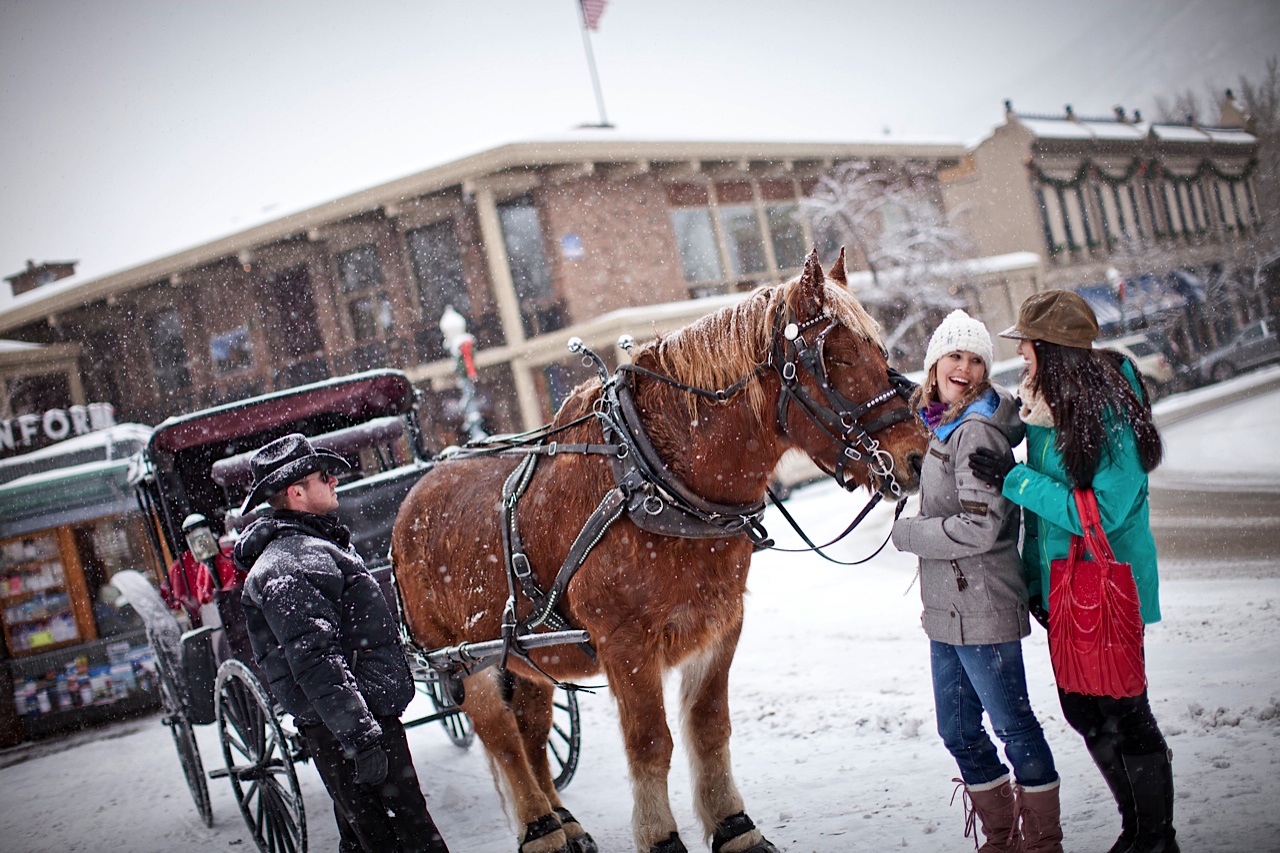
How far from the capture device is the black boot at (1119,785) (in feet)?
8.31

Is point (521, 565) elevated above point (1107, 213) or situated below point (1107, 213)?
below

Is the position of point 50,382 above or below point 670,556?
above

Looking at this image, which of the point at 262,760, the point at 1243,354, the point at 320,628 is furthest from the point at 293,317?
the point at 1243,354

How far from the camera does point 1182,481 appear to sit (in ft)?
30.2

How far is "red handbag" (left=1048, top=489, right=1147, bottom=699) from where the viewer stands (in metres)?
2.41

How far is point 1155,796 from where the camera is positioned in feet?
8.09

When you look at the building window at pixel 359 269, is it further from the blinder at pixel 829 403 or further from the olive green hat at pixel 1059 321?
the olive green hat at pixel 1059 321

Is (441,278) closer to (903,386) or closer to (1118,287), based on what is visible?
(903,386)

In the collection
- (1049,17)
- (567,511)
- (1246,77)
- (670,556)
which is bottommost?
(670,556)

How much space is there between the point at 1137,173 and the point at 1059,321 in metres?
22.1

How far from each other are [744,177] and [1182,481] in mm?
12164

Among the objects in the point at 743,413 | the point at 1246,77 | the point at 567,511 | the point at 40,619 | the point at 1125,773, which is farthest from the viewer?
the point at 1246,77

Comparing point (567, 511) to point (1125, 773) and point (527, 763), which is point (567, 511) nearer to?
point (527, 763)

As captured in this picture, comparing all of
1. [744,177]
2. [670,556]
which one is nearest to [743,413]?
[670,556]
